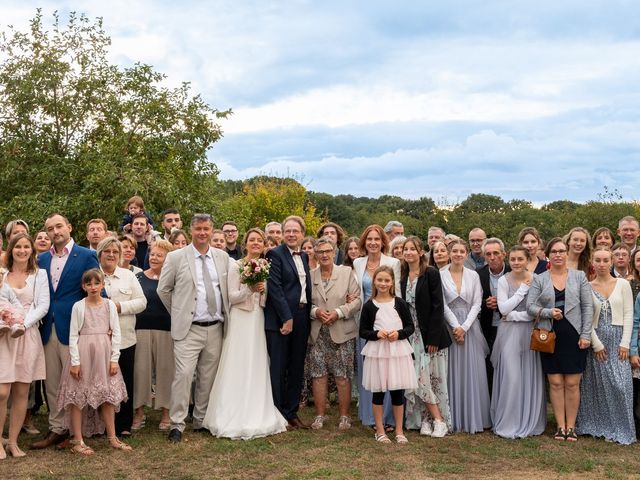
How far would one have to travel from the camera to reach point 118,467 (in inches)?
282

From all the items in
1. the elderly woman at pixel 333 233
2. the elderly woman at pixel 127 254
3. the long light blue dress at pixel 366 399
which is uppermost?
the elderly woman at pixel 333 233

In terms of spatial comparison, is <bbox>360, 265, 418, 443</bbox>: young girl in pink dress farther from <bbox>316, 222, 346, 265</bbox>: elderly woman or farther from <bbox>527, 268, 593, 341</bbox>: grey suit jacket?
<bbox>316, 222, 346, 265</bbox>: elderly woman

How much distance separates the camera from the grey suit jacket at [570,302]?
8.34 m

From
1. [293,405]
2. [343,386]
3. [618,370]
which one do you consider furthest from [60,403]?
[618,370]

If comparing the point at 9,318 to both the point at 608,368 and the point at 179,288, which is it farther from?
the point at 608,368

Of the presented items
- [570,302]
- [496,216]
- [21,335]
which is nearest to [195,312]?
[21,335]

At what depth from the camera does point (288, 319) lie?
8523mm

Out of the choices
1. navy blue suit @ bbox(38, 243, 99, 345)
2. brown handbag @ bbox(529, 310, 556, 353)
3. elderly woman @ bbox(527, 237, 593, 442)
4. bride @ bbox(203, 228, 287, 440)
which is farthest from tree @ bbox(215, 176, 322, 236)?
navy blue suit @ bbox(38, 243, 99, 345)

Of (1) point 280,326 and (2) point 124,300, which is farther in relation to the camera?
(1) point 280,326

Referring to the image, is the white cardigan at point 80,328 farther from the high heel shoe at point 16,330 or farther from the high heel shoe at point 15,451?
the high heel shoe at point 15,451

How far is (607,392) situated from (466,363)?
162 cm

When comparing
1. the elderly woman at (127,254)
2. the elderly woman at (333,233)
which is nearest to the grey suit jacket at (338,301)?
the elderly woman at (333,233)

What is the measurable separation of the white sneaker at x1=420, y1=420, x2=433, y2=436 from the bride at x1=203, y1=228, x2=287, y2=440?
1614 mm

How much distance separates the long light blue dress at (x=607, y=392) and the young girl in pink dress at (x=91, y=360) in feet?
17.2
